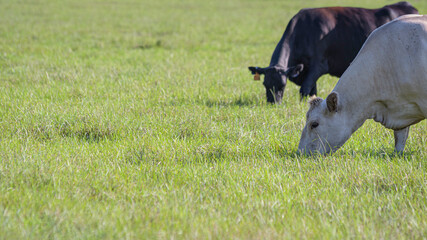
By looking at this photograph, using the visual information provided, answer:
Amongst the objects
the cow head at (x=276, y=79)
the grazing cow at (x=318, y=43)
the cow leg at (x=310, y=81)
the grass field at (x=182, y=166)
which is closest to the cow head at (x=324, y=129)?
the grass field at (x=182, y=166)

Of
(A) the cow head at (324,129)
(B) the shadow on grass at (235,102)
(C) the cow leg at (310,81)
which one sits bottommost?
(B) the shadow on grass at (235,102)

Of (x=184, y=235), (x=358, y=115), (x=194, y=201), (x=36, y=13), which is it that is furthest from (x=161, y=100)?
(x=36, y=13)

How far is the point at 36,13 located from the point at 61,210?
23339 millimetres

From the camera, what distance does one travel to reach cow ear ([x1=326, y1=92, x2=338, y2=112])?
461 cm

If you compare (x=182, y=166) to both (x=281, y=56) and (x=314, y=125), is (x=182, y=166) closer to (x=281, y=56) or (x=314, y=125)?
(x=314, y=125)

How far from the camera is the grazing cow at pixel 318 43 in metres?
8.02

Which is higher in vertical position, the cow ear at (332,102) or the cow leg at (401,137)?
the cow ear at (332,102)

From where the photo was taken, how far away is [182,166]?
452 centimetres

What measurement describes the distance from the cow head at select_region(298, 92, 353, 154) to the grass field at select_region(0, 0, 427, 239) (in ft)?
0.57

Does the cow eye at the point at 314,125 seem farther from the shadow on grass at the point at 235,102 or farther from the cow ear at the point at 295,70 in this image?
the cow ear at the point at 295,70

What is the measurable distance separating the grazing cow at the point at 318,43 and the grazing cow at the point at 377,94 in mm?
2883

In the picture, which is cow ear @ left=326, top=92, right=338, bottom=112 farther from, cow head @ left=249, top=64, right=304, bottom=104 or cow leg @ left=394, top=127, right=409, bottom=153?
cow head @ left=249, top=64, right=304, bottom=104

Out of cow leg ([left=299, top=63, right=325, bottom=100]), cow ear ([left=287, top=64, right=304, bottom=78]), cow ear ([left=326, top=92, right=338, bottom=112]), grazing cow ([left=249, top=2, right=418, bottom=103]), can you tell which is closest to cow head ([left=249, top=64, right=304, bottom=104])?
cow ear ([left=287, top=64, right=304, bottom=78])

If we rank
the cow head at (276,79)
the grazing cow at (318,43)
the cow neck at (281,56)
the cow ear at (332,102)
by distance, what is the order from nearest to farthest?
the cow ear at (332,102)
the cow head at (276,79)
the cow neck at (281,56)
the grazing cow at (318,43)
